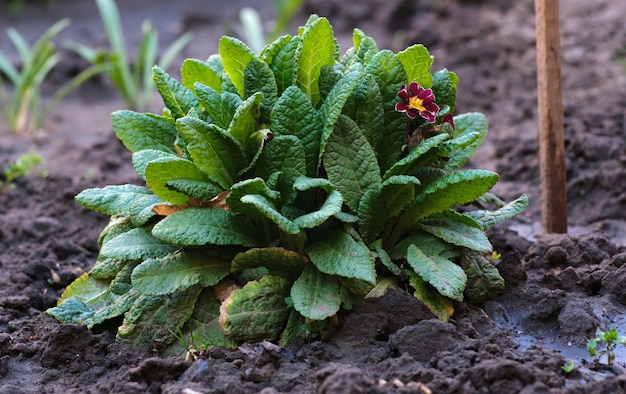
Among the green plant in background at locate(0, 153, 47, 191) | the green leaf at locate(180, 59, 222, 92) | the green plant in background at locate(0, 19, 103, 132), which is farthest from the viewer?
the green plant in background at locate(0, 19, 103, 132)

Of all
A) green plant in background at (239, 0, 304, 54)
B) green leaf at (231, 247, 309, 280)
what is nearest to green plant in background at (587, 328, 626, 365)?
green leaf at (231, 247, 309, 280)

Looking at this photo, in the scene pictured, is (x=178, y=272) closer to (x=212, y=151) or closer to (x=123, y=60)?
(x=212, y=151)

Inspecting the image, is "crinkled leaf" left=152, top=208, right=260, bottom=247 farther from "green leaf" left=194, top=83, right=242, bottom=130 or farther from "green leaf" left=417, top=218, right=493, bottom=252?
"green leaf" left=417, top=218, right=493, bottom=252

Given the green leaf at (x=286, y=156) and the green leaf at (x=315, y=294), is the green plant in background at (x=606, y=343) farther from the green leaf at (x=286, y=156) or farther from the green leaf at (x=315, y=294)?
the green leaf at (x=286, y=156)

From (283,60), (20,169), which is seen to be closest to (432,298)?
(283,60)

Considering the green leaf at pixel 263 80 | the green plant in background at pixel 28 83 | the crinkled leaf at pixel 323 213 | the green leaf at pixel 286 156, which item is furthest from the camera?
the green plant in background at pixel 28 83

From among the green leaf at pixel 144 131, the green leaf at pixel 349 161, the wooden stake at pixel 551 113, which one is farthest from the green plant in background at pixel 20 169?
the wooden stake at pixel 551 113

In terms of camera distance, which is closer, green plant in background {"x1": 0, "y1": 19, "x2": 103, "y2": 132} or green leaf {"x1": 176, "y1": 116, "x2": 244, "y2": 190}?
green leaf {"x1": 176, "y1": 116, "x2": 244, "y2": 190}

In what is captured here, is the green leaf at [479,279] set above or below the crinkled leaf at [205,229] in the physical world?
below
